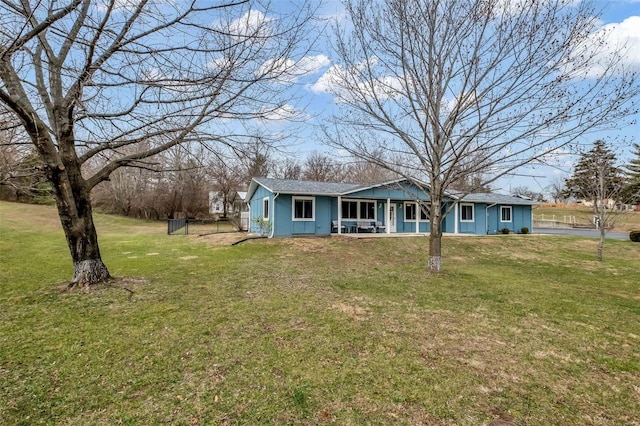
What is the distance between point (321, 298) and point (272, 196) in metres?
10.6

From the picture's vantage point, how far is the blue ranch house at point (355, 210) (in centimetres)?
1606

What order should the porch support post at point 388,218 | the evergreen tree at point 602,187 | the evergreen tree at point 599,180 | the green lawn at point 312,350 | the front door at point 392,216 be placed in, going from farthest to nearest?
the front door at point 392,216 < the porch support post at point 388,218 < the evergreen tree at point 602,187 < the evergreen tree at point 599,180 < the green lawn at point 312,350

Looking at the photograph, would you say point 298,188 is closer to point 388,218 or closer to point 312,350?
point 388,218

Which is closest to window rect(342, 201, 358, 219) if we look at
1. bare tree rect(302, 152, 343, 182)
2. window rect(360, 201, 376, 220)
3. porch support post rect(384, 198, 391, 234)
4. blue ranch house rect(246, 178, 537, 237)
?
blue ranch house rect(246, 178, 537, 237)

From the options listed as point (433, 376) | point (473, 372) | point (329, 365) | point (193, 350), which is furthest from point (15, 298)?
point (473, 372)

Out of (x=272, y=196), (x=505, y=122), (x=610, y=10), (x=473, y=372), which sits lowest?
(x=473, y=372)

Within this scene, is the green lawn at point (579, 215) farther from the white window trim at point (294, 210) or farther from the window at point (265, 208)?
the window at point (265, 208)

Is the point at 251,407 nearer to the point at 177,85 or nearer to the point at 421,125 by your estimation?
the point at 177,85

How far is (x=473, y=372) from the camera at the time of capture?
3.30m

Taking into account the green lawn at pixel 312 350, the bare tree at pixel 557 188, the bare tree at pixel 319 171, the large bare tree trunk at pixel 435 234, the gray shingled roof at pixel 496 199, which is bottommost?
the green lawn at pixel 312 350

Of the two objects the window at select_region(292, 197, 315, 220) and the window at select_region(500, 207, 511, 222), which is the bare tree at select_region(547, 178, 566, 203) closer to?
A: the window at select_region(500, 207, 511, 222)

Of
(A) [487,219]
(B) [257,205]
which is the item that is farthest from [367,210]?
(A) [487,219]

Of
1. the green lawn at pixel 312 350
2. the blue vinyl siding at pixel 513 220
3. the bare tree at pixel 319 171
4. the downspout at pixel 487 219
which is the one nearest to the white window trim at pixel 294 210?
the green lawn at pixel 312 350

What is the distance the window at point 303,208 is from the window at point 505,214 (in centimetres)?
1397
